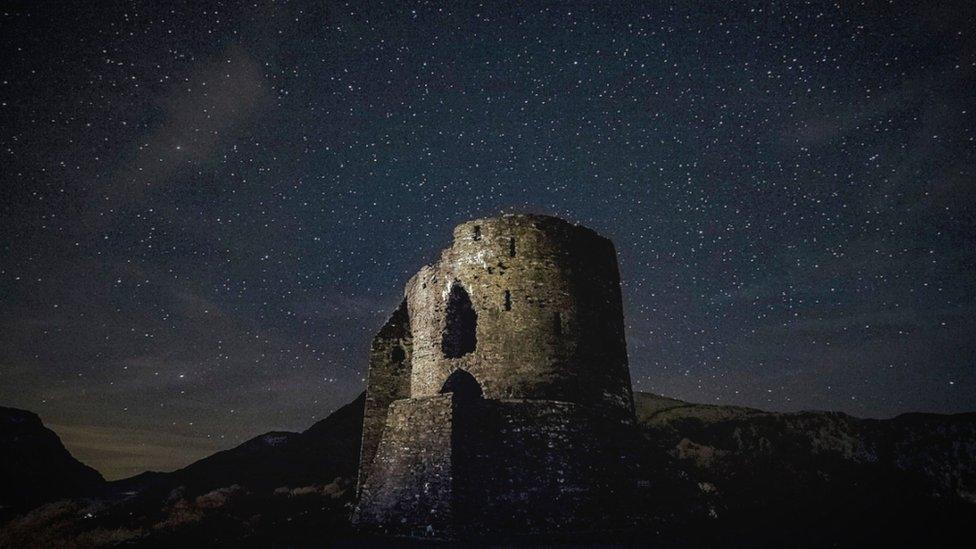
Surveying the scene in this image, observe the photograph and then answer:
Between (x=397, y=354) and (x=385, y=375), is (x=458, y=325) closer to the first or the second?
(x=397, y=354)

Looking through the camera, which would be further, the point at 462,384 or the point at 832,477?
the point at 832,477

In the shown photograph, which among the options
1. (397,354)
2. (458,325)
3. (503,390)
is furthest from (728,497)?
(397,354)

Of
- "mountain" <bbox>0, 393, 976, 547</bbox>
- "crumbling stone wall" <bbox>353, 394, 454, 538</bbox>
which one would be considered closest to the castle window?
"crumbling stone wall" <bbox>353, 394, 454, 538</bbox>

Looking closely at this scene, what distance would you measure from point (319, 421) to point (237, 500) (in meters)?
12.9

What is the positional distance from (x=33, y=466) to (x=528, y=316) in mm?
34044

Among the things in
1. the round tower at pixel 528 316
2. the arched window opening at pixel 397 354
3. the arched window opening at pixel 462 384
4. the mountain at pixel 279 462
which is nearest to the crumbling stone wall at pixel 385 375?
the arched window opening at pixel 397 354

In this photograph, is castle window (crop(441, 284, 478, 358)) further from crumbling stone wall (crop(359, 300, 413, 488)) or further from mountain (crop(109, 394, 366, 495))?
mountain (crop(109, 394, 366, 495))

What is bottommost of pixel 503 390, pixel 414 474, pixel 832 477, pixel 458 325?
pixel 832 477

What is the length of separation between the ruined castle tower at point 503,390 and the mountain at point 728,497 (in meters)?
1.27

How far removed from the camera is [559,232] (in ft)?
49.8

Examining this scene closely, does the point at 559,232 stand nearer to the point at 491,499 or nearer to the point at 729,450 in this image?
the point at 491,499

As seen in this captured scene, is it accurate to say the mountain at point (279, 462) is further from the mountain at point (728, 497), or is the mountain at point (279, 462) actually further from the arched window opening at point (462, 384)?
the arched window opening at point (462, 384)

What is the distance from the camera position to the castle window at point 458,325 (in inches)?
586

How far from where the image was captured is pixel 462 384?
47.0 ft
